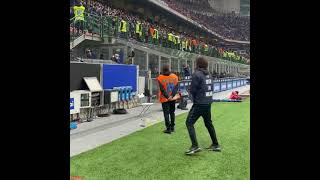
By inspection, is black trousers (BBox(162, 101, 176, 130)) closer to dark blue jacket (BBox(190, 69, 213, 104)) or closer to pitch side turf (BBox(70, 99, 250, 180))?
pitch side turf (BBox(70, 99, 250, 180))

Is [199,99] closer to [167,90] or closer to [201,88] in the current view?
[201,88]

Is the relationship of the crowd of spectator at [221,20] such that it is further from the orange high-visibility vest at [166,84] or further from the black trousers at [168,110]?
the black trousers at [168,110]

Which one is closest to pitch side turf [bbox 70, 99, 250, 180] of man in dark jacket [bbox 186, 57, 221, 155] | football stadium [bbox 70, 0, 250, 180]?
football stadium [bbox 70, 0, 250, 180]

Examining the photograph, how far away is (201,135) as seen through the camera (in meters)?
9.74

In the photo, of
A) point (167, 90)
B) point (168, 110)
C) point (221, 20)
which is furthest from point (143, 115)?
point (221, 20)

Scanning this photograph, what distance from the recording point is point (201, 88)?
730cm

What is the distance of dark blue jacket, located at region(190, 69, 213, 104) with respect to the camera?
726 cm

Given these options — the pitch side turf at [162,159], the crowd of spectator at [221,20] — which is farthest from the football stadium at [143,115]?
the crowd of spectator at [221,20]

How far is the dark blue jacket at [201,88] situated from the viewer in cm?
726

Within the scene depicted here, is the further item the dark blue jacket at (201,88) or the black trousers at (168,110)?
the black trousers at (168,110)

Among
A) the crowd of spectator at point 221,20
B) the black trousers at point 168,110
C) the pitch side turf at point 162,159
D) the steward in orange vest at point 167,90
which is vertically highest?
the crowd of spectator at point 221,20

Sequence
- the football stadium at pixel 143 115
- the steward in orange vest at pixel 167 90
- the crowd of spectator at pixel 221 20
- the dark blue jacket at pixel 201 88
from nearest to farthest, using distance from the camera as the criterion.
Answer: the football stadium at pixel 143 115, the dark blue jacket at pixel 201 88, the steward in orange vest at pixel 167 90, the crowd of spectator at pixel 221 20
